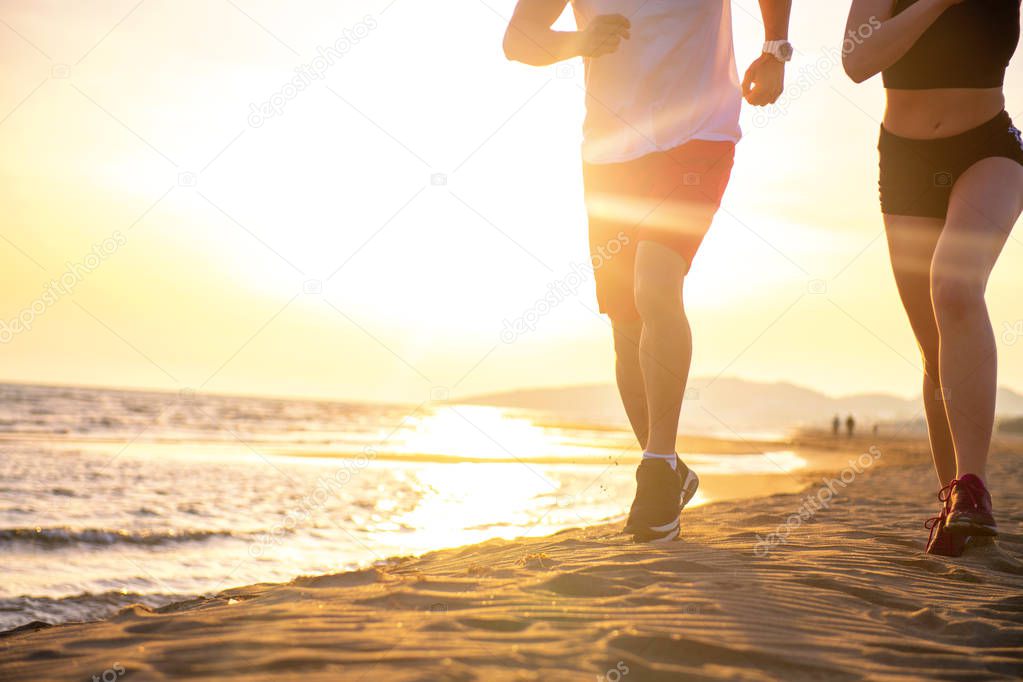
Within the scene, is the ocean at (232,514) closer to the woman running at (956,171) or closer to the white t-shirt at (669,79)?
the white t-shirt at (669,79)

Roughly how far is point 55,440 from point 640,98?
1746 cm

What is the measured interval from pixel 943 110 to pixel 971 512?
1.48m

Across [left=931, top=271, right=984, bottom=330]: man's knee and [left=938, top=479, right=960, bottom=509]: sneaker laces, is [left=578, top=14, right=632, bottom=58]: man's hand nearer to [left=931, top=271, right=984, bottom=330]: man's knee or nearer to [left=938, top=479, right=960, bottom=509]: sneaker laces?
[left=931, top=271, right=984, bottom=330]: man's knee

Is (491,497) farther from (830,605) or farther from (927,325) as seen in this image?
(830,605)

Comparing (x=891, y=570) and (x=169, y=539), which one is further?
(x=169, y=539)

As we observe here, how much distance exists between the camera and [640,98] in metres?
3.18

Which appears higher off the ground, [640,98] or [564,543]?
[640,98]

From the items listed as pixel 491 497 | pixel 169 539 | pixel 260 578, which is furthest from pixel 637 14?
pixel 491 497

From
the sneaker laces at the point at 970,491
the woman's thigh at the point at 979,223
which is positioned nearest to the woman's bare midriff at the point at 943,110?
the woman's thigh at the point at 979,223

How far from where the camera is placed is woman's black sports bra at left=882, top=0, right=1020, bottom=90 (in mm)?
2943

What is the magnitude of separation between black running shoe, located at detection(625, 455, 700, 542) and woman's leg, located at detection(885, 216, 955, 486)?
1.19 m

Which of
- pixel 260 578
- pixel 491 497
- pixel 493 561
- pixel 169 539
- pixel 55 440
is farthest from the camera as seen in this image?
pixel 55 440

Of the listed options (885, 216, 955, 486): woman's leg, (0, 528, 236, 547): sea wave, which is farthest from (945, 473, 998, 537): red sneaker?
(0, 528, 236, 547): sea wave

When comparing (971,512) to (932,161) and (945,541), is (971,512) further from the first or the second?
(932,161)
